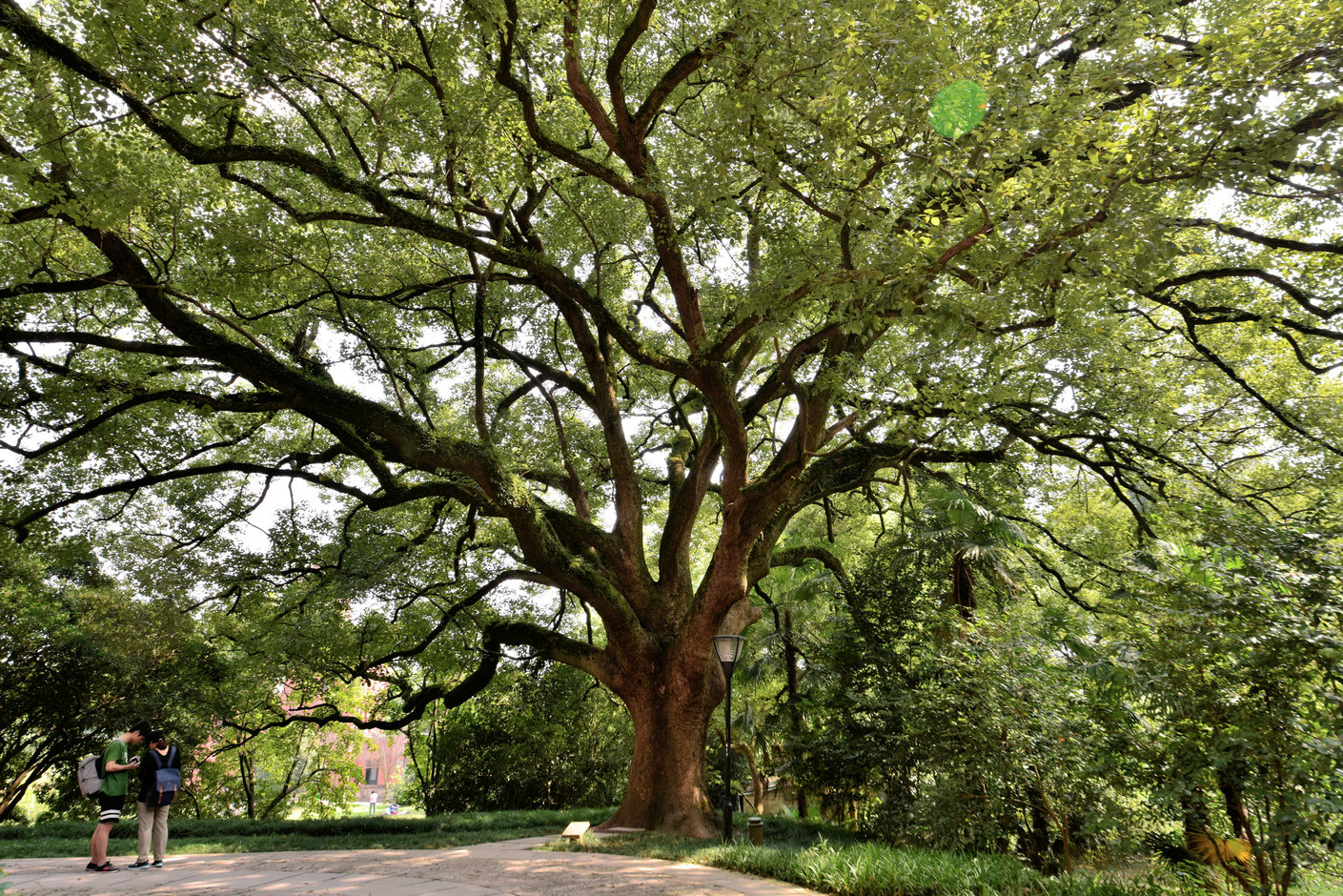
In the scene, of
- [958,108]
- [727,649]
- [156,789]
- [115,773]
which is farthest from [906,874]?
[115,773]

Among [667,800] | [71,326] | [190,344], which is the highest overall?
[71,326]

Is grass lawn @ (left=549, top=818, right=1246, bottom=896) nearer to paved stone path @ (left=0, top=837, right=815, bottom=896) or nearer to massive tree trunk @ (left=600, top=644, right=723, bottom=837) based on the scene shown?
paved stone path @ (left=0, top=837, right=815, bottom=896)

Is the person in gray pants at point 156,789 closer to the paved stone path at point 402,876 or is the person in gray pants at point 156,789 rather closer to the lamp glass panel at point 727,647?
the paved stone path at point 402,876

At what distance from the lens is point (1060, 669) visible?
6.21m

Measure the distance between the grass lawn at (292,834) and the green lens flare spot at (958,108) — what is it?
9.66 metres

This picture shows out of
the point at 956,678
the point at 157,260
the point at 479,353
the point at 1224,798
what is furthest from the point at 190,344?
the point at 1224,798

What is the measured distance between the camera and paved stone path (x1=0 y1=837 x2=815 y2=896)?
16.6 feet

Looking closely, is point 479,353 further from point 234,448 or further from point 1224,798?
point 1224,798

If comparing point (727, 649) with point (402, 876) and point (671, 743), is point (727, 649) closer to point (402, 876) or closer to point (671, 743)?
point (671, 743)

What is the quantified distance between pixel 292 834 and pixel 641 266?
10352mm

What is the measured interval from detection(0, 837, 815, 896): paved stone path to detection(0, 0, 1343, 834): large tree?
9.98 ft

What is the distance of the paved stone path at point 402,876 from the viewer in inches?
199

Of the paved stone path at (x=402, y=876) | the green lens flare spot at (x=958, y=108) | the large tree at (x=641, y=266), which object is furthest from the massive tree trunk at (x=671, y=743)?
the green lens flare spot at (x=958, y=108)

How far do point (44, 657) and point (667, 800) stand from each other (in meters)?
12.0
